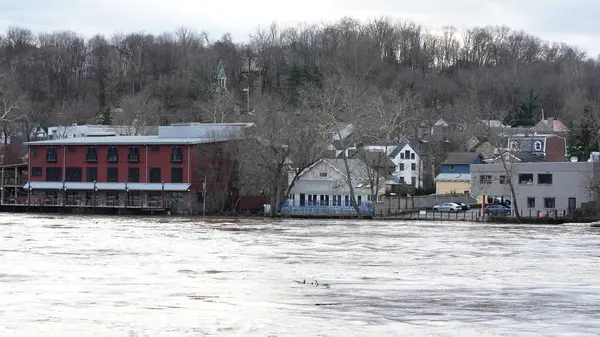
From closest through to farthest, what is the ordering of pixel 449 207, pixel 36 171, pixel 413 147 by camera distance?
pixel 449 207 < pixel 36 171 < pixel 413 147

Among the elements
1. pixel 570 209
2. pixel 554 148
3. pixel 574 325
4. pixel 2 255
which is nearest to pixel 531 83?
pixel 554 148

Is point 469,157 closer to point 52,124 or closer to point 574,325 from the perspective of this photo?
point 52,124

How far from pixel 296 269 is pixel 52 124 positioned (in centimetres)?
14902

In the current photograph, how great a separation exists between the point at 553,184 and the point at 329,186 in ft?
81.2

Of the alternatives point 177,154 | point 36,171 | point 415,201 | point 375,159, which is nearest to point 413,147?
point 375,159

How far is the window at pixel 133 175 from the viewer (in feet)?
363

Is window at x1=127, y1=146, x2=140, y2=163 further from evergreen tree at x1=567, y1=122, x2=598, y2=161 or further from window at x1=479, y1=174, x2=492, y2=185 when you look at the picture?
evergreen tree at x1=567, y1=122, x2=598, y2=161

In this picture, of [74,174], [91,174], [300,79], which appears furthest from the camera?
[300,79]

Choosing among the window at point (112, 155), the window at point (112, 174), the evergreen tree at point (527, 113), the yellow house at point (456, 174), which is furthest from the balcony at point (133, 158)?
the evergreen tree at point (527, 113)

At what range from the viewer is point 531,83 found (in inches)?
7598

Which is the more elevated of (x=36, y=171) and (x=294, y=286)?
(x=36, y=171)

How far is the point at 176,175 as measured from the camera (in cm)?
10894

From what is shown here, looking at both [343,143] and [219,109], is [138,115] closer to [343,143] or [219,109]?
[219,109]

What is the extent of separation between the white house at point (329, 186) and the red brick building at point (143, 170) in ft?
24.3
